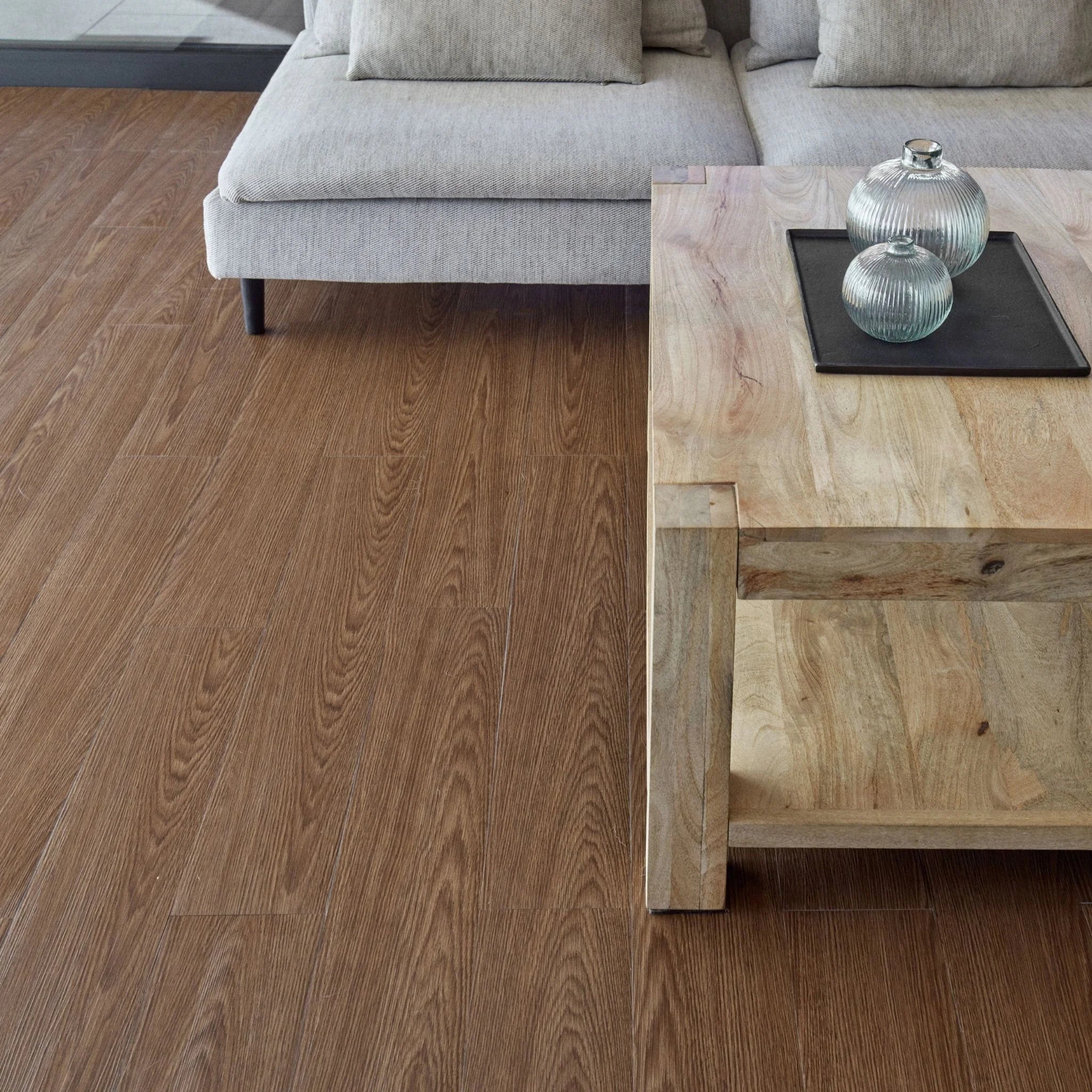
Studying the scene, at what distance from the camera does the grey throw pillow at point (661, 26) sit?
2.60 m

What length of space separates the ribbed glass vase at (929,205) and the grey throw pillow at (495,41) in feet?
3.77

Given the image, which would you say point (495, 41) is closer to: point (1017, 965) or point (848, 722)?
point (848, 722)

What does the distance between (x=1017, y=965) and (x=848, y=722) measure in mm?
313

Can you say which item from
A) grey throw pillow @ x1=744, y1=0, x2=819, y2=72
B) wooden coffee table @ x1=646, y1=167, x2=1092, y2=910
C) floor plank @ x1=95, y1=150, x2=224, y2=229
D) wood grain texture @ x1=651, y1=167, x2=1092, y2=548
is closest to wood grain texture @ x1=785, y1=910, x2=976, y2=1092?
wooden coffee table @ x1=646, y1=167, x2=1092, y2=910

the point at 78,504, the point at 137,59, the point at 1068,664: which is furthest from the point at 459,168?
the point at 137,59

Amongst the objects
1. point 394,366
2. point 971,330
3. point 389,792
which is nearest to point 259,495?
point 394,366

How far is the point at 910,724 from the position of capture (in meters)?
1.42

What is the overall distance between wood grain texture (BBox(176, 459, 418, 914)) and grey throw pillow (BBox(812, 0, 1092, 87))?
1.25 metres

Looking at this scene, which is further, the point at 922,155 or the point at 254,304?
the point at 254,304

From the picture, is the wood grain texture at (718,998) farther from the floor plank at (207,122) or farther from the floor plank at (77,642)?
the floor plank at (207,122)

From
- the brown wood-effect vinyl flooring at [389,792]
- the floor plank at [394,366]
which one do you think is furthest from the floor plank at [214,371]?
the floor plank at [394,366]

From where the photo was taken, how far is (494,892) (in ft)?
4.43

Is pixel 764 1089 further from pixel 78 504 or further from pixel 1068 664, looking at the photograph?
pixel 78 504

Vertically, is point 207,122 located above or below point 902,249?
below
